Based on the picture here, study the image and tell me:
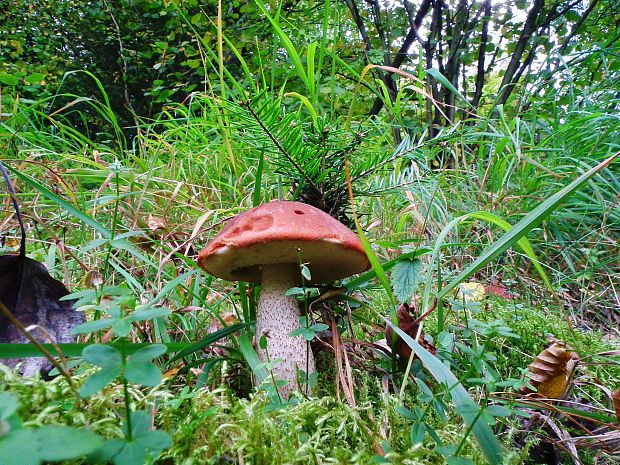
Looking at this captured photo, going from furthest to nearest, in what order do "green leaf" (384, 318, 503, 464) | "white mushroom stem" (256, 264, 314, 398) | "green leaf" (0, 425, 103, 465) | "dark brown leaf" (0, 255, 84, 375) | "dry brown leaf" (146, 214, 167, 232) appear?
"dry brown leaf" (146, 214, 167, 232)
"white mushroom stem" (256, 264, 314, 398)
"dark brown leaf" (0, 255, 84, 375)
"green leaf" (384, 318, 503, 464)
"green leaf" (0, 425, 103, 465)

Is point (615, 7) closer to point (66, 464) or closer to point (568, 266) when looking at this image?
point (568, 266)

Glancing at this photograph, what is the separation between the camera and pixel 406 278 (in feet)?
2.88

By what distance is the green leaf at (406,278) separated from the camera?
0.86 m

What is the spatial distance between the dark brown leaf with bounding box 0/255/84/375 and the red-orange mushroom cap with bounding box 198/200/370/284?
307 mm

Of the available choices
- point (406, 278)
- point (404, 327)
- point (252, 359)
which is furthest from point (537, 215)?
point (252, 359)

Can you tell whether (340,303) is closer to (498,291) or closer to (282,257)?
(282,257)

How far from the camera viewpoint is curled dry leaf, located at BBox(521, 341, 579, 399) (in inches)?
37.9

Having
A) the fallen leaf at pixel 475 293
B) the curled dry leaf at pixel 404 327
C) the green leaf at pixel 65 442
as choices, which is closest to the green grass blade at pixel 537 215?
the curled dry leaf at pixel 404 327

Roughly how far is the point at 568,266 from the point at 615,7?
387 cm

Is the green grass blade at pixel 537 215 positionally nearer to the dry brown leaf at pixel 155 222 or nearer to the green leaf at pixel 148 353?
the green leaf at pixel 148 353

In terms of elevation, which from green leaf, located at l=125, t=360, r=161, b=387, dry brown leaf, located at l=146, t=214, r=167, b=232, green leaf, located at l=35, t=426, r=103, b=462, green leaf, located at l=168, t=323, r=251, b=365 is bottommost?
green leaf, located at l=35, t=426, r=103, b=462

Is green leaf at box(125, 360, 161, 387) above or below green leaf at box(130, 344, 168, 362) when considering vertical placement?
below

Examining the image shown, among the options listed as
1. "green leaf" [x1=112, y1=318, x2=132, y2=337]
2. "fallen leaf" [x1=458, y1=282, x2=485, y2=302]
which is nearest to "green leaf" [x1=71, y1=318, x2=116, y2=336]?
"green leaf" [x1=112, y1=318, x2=132, y2=337]

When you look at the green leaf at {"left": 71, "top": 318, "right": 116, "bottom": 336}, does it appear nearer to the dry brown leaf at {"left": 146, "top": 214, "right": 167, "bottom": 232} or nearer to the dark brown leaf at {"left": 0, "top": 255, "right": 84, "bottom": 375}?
the dark brown leaf at {"left": 0, "top": 255, "right": 84, "bottom": 375}
